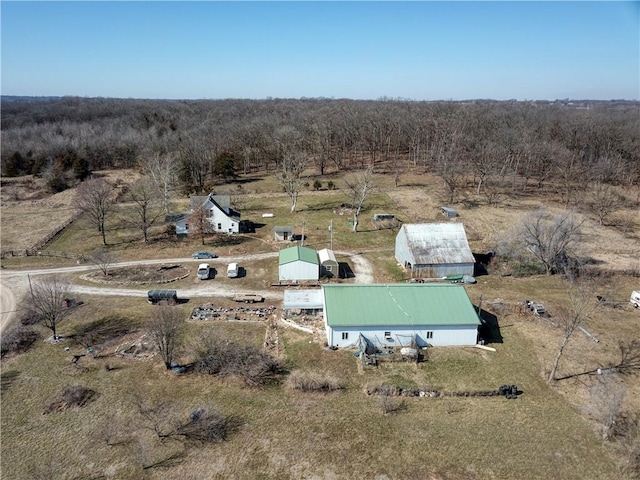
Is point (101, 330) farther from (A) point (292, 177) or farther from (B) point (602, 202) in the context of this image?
(B) point (602, 202)

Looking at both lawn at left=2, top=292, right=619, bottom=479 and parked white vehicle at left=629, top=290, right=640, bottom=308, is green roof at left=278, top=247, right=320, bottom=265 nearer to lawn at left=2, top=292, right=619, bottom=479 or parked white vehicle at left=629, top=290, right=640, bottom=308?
lawn at left=2, top=292, right=619, bottom=479

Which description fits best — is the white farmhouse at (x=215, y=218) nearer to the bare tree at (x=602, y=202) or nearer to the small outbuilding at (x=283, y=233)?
the small outbuilding at (x=283, y=233)

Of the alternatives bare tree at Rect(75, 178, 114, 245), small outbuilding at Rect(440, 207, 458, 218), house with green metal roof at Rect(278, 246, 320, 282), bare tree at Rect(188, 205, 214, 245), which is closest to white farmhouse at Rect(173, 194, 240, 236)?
bare tree at Rect(188, 205, 214, 245)

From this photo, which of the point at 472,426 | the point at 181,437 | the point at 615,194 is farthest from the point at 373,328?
the point at 615,194

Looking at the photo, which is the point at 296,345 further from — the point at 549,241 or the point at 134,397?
the point at 549,241

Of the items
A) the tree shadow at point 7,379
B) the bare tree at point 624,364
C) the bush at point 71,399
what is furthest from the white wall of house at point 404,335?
the tree shadow at point 7,379
